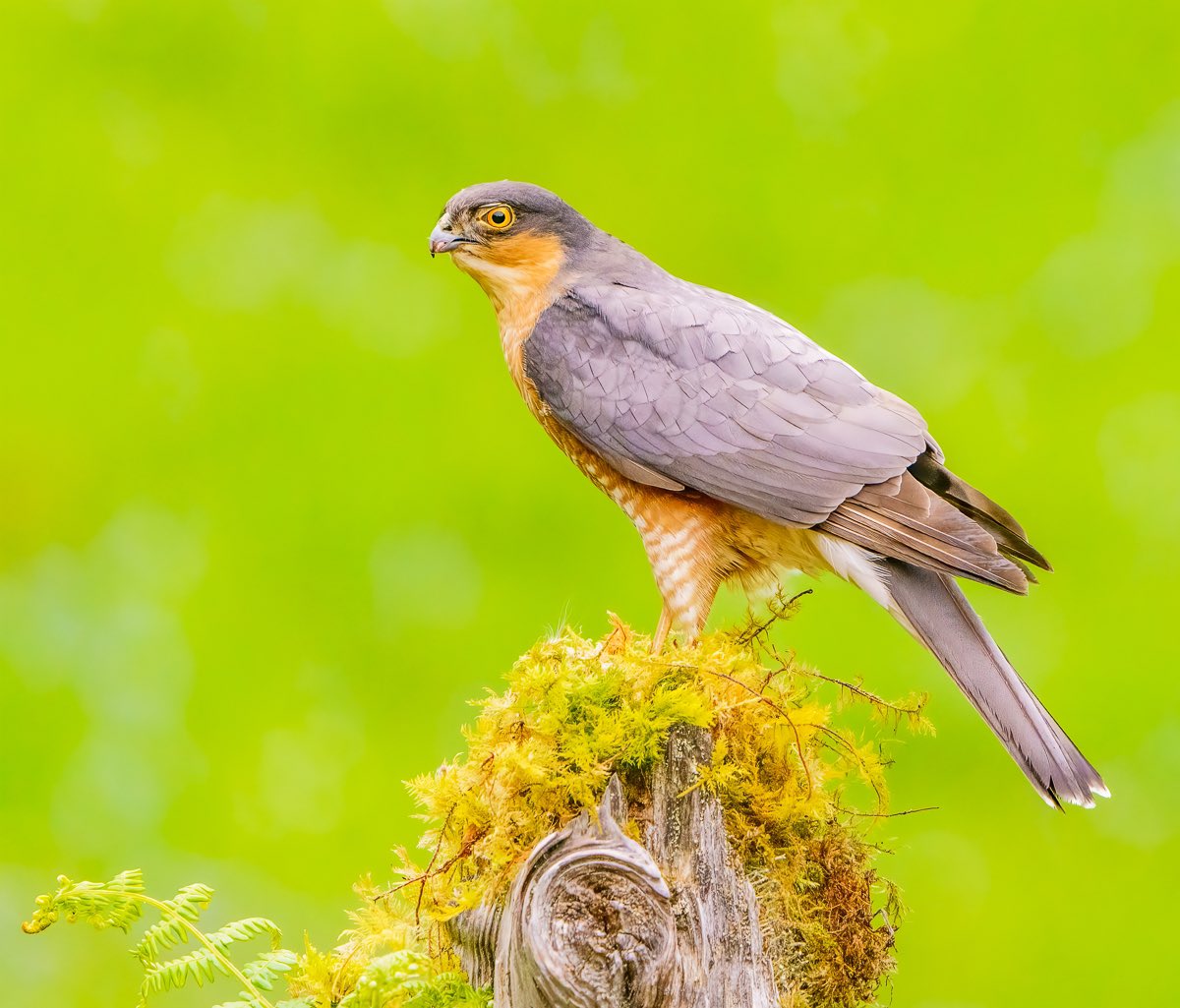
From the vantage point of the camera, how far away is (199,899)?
204 centimetres

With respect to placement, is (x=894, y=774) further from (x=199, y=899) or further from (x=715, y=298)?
(x=199, y=899)

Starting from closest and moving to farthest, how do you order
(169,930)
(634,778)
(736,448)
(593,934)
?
1. (593,934)
2. (169,930)
3. (634,778)
4. (736,448)

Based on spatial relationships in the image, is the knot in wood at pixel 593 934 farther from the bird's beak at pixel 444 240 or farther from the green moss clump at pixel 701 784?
the bird's beak at pixel 444 240

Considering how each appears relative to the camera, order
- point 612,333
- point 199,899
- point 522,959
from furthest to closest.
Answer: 1. point 612,333
2. point 199,899
3. point 522,959

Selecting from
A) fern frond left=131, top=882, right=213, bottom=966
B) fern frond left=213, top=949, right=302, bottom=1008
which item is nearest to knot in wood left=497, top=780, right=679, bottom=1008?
fern frond left=213, top=949, right=302, bottom=1008

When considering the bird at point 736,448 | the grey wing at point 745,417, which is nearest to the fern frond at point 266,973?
the bird at point 736,448

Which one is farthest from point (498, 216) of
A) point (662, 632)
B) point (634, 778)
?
point (634, 778)

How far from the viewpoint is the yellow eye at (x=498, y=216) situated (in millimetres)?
3207

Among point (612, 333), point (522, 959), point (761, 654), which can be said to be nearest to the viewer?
point (522, 959)

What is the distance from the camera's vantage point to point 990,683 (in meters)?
2.53

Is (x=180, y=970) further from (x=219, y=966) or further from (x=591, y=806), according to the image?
(x=591, y=806)

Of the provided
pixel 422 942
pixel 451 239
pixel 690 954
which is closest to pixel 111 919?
pixel 422 942

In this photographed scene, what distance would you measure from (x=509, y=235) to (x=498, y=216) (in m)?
0.06

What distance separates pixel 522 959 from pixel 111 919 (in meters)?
0.64
